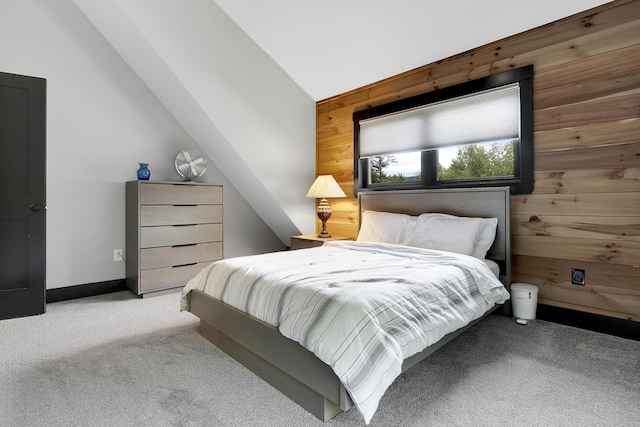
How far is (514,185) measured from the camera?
2.66 meters

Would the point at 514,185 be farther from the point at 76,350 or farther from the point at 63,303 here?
the point at 63,303

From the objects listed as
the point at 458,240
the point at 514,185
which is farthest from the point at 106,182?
the point at 514,185

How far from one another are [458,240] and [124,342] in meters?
2.39

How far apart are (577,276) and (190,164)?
11.3 ft

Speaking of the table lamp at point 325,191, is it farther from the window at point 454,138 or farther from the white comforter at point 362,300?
the white comforter at point 362,300

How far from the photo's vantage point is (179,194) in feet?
10.6

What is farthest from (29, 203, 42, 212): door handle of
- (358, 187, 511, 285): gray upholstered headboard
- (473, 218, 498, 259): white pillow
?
(473, 218, 498, 259): white pillow

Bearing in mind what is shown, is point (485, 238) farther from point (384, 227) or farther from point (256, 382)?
point (256, 382)

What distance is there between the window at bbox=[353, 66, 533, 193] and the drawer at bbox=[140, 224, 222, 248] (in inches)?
64.2

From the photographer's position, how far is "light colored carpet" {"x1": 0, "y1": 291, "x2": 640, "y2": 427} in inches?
54.8

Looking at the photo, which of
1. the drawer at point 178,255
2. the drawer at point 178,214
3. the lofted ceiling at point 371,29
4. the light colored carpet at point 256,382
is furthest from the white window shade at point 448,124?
the drawer at point 178,255

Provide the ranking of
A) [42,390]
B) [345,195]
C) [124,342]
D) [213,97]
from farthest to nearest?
[345,195] < [213,97] < [124,342] < [42,390]

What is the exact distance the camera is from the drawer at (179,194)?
3.05 m

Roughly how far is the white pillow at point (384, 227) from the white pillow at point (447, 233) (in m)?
0.16
